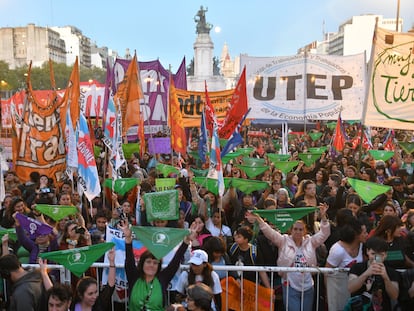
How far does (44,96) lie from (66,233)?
66.2ft

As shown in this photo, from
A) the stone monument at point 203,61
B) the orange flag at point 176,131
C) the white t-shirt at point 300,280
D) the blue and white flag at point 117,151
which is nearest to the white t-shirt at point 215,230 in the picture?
the white t-shirt at point 300,280

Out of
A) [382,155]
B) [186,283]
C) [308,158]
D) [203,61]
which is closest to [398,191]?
[308,158]

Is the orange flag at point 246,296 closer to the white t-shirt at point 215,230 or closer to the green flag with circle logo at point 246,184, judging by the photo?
the white t-shirt at point 215,230

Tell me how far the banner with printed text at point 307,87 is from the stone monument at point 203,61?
38.2 m

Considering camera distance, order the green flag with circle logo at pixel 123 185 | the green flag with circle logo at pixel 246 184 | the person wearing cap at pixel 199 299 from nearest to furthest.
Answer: the person wearing cap at pixel 199 299 < the green flag with circle logo at pixel 246 184 < the green flag with circle logo at pixel 123 185

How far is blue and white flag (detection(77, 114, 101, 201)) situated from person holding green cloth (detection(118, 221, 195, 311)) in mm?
2687

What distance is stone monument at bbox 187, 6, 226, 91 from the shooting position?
50.8 metres

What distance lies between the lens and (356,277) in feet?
12.4

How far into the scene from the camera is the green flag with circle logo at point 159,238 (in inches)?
162

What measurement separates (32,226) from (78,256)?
1.10 m

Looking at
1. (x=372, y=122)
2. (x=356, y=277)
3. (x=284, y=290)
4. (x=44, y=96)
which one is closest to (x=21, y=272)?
(x=284, y=290)

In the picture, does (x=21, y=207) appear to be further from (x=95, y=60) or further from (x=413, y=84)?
(x=95, y=60)

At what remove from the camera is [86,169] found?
22.9 ft

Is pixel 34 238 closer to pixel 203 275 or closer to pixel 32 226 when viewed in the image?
pixel 32 226
